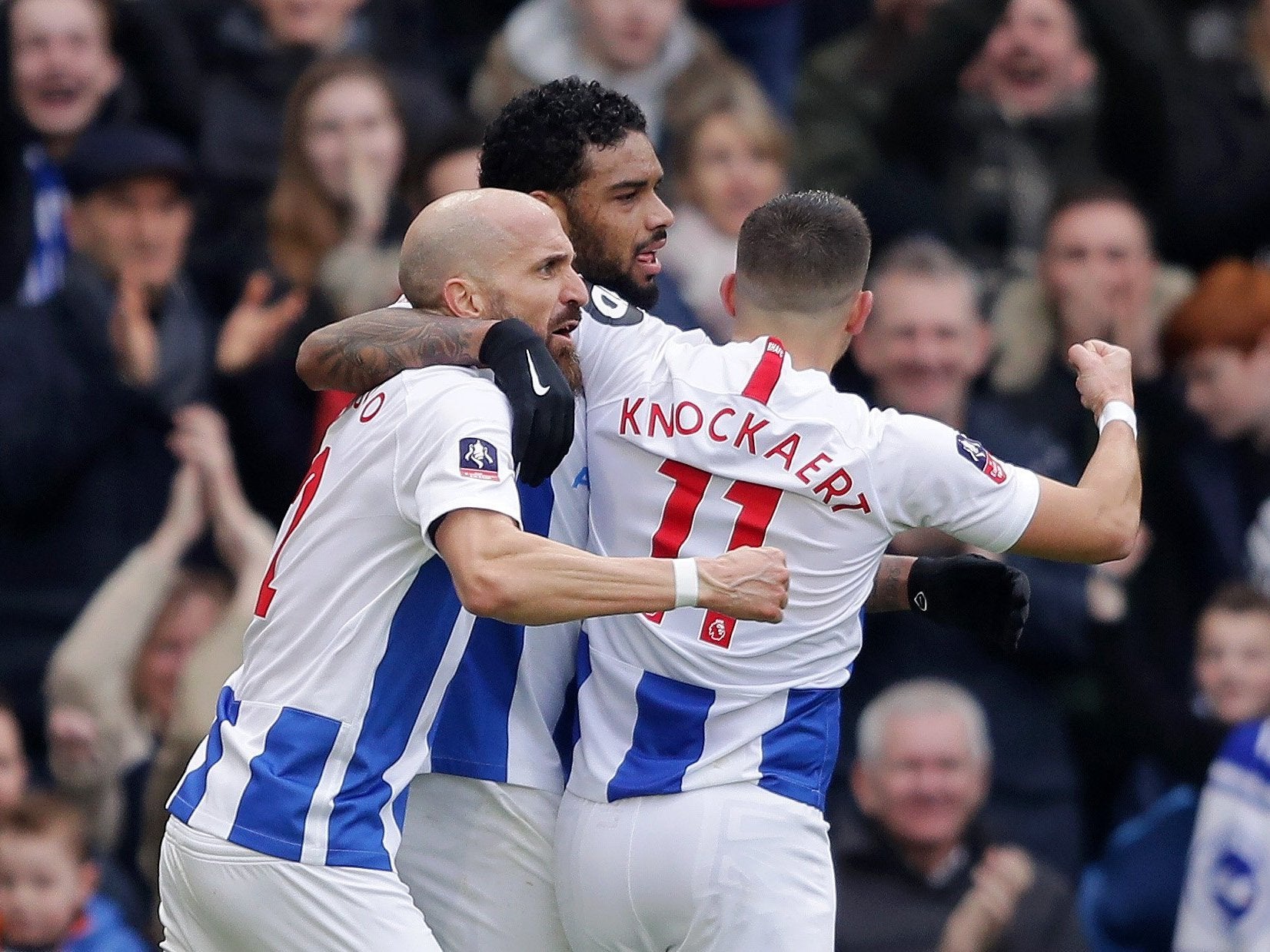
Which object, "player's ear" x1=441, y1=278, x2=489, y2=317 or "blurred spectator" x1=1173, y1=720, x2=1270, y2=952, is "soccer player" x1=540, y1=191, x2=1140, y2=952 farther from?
"blurred spectator" x1=1173, y1=720, x2=1270, y2=952

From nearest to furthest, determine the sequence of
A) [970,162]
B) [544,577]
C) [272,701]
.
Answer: [544,577] < [272,701] < [970,162]

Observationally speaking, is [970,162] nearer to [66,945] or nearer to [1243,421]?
[1243,421]

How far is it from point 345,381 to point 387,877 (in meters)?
1.07

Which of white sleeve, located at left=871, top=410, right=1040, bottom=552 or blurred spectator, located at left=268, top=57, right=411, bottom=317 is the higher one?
blurred spectator, located at left=268, top=57, right=411, bottom=317

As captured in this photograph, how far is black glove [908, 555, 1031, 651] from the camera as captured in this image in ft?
17.4

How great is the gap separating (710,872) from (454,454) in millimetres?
1116

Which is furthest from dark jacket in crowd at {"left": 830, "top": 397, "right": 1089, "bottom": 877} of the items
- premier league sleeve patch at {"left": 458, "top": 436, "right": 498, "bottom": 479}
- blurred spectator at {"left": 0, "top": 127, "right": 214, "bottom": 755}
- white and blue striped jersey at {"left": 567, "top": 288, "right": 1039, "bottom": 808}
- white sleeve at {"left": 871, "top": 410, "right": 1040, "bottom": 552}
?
premier league sleeve patch at {"left": 458, "top": 436, "right": 498, "bottom": 479}

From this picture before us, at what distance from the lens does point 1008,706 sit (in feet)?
26.6

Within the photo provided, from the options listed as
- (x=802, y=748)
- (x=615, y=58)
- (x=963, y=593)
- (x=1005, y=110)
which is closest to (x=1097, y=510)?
(x=963, y=593)

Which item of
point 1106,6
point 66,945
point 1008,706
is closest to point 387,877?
point 66,945

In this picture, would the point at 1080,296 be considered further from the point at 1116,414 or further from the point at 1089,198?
the point at 1116,414

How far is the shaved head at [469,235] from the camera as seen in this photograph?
194 inches

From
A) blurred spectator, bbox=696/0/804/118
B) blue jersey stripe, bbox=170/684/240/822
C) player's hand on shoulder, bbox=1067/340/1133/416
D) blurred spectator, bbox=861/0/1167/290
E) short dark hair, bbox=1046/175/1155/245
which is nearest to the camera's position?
blue jersey stripe, bbox=170/684/240/822

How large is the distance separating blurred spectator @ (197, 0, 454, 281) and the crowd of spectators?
0.02 meters
